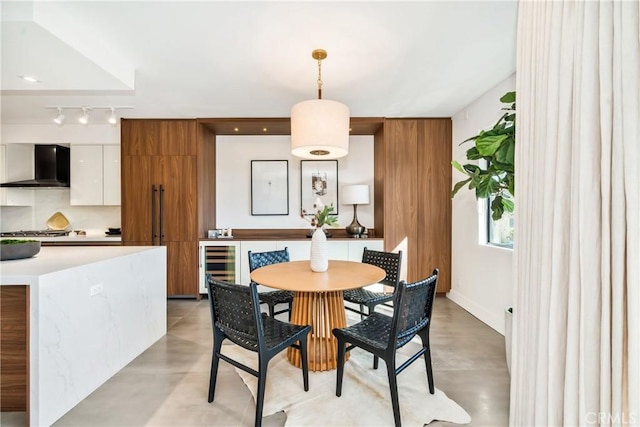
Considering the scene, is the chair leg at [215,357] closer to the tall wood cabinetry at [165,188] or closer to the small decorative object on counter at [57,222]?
the tall wood cabinetry at [165,188]

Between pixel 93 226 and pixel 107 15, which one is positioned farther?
pixel 93 226

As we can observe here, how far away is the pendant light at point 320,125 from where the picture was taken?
2176 mm

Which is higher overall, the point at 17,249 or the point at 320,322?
the point at 17,249

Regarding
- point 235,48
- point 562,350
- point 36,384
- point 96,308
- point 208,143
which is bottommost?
point 36,384

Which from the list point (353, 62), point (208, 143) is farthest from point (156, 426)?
point (208, 143)

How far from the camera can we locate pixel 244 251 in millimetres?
4078

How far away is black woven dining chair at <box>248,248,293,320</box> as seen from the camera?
262 cm

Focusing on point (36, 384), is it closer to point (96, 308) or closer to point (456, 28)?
point (96, 308)

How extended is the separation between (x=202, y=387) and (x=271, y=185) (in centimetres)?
308

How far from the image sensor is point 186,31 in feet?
6.83

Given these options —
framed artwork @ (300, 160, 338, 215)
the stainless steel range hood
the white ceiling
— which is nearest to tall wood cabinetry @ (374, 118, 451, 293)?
the white ceiling

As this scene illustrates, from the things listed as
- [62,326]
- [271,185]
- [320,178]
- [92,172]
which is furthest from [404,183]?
[92,172]

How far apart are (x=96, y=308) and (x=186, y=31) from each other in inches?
82.8

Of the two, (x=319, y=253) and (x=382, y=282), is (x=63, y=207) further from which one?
(x=382, y=282)
